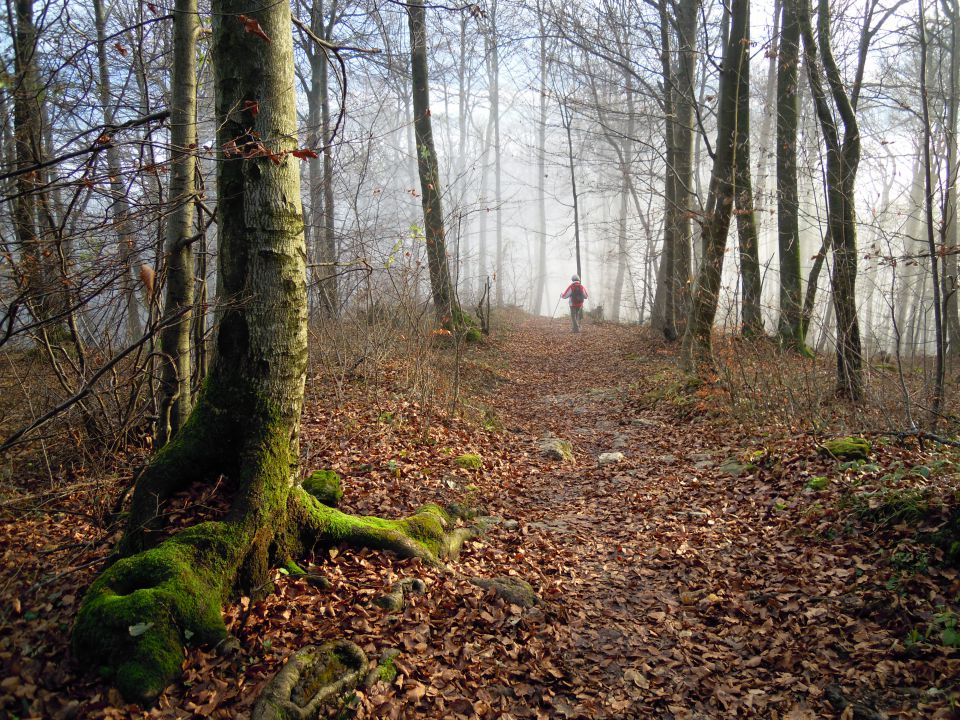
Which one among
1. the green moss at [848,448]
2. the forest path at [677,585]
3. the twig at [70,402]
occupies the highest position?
the twig at [70,402]

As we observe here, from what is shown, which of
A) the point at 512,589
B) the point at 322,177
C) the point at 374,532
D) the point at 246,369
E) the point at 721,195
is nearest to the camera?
the point at 246,369

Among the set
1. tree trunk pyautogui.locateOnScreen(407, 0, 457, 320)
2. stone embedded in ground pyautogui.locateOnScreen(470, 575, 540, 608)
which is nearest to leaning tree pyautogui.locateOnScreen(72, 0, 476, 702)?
stone embedded in ground pyautogui.locateOnScreen(470, 575, 540, 608)

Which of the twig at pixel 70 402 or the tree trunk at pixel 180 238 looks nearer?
the twig at pixel 70 402

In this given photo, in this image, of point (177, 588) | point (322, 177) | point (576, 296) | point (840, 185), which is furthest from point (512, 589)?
point (576, 296)

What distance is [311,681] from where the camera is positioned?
294 cm

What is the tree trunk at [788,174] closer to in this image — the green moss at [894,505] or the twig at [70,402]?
the green moss at [894,505]

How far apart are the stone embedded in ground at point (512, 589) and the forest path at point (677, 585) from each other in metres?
0.17

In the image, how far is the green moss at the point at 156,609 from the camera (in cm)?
286

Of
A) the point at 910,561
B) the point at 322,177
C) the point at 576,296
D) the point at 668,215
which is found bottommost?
the point at 910,561

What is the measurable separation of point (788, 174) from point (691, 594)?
9691 millimetres

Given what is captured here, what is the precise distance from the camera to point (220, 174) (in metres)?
3.57

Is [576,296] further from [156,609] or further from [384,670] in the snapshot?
[156,609]

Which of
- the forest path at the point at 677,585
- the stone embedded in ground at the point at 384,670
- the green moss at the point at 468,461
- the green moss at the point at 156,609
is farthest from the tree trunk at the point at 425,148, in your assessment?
the stone embedded in ground at the point at 384,670

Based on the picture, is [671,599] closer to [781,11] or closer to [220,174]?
[220,174]
